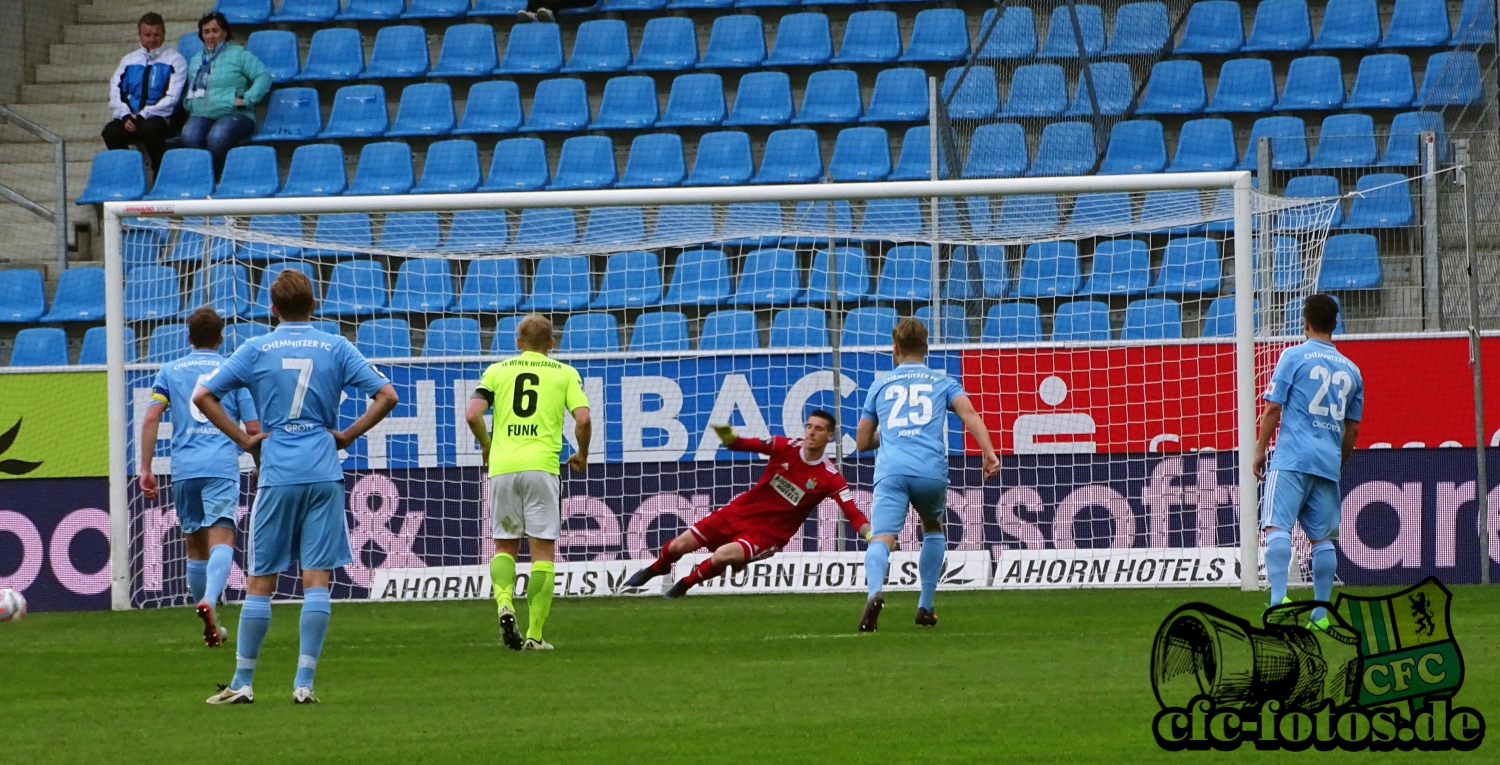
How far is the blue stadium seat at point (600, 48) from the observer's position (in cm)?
2008

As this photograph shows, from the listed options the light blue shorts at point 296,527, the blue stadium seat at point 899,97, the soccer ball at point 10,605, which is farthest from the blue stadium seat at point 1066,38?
the soccer ball at point 10,605

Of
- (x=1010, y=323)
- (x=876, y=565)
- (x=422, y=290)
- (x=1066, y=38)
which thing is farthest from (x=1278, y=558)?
(x=1066, y=38)

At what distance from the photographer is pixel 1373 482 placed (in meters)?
13.5

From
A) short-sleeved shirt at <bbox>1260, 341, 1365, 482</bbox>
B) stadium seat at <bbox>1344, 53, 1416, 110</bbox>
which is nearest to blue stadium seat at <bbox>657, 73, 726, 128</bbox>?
stadium seat at <bbox>1344, 53, 1416, 110</bbox>

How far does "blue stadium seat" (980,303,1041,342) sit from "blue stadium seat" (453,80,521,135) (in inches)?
256

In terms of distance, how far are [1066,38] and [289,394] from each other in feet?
39.3

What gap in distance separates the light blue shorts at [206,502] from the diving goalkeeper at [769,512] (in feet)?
9.60

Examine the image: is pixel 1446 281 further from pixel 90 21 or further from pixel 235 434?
pixel 90 21

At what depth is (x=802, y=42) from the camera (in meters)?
19.8

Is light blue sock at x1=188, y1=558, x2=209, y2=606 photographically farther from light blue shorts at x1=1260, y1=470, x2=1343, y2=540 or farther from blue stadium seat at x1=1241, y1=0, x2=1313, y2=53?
blue stadium seat at x1=1241, y1=0, x2=1313, y2=53

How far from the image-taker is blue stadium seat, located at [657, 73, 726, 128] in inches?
757

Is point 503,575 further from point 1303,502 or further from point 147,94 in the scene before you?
point 147,94

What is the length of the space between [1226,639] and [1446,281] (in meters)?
6.54

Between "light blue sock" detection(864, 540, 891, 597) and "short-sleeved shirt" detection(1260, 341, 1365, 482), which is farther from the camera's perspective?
"light blue sock" detection(864, 540, 891, 597)
